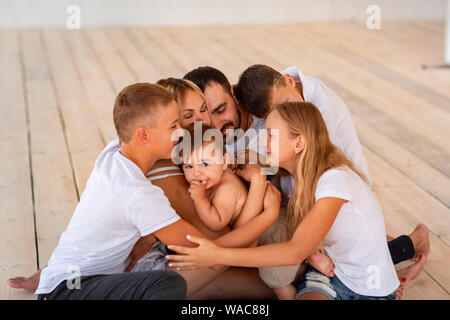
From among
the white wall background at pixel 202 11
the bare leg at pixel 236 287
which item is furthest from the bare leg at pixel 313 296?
the white wall background at pixel 202 11

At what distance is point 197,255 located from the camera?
153 centimetres

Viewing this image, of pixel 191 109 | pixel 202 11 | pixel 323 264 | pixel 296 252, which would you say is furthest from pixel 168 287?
pixel 202 11

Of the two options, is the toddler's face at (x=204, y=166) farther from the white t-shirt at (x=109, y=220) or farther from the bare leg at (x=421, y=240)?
the bare leg at (x=421, y=240)

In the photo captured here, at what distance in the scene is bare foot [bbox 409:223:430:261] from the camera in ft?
6.65

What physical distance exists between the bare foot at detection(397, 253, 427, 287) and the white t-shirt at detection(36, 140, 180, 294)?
84 centimetres

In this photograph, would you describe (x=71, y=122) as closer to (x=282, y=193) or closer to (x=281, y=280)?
(x=282, y=193)

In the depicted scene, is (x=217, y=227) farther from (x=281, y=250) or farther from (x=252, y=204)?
(x=281, y=250)

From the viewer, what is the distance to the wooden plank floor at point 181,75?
2.32 metres

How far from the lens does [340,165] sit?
1.68 m

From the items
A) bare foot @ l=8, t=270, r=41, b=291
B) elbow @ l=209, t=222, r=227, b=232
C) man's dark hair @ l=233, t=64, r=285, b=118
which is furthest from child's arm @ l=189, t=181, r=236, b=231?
bare foot @ l=8, t=270, r=41, b=291

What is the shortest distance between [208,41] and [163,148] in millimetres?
3990

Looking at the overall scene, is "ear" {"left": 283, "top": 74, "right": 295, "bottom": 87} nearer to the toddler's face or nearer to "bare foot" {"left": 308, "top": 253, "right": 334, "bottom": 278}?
the toddler's face

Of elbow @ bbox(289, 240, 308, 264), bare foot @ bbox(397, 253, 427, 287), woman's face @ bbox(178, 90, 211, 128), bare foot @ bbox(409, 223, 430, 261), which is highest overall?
woman's face @ bbox(178, 90, 211, 128)

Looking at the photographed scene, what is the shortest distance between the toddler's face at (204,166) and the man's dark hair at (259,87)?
372 millimetres
